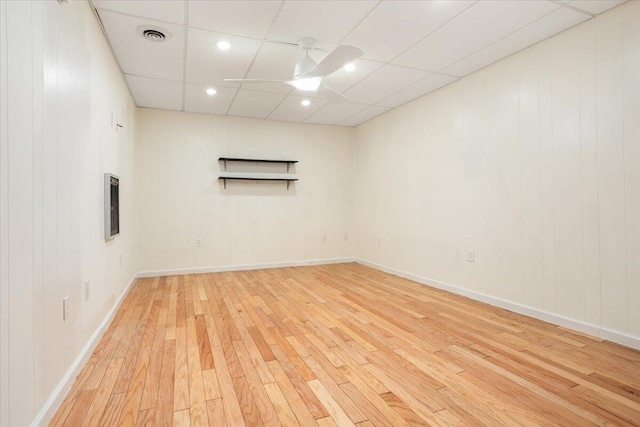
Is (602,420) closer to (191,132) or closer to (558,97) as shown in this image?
(558,97)

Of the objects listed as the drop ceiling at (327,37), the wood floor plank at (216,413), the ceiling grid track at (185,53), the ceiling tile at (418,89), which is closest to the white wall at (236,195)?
the ceiling grid track at (185,53)

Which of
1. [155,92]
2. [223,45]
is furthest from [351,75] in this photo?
[155,92]

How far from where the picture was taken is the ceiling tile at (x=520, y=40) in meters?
2.62

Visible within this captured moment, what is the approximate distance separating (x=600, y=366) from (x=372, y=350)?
1.48 meters

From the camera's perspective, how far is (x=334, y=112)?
17.4ft

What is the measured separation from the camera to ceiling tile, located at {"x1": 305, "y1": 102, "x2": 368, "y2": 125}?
195 inches

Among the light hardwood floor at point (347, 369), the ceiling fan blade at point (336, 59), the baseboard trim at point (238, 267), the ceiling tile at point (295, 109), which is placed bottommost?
the light hardwood floor at point (347, 369)

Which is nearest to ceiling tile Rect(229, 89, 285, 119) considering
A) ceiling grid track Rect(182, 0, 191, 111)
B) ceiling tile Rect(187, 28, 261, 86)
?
ceiling tile Rect(187, 28, 261, 86)

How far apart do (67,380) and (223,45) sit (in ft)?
9.36

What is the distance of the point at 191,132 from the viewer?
5.25m

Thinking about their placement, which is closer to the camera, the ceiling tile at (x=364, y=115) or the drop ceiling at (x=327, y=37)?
the drop ceiling at (x=327, y=37)

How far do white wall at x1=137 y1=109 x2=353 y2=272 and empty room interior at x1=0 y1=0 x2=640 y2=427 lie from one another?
45 mm

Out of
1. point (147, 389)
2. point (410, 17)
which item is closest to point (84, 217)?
point (147, 389)

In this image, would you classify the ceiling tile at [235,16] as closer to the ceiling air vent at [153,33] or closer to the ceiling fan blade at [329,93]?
the ceiling air vent at [153,33]
